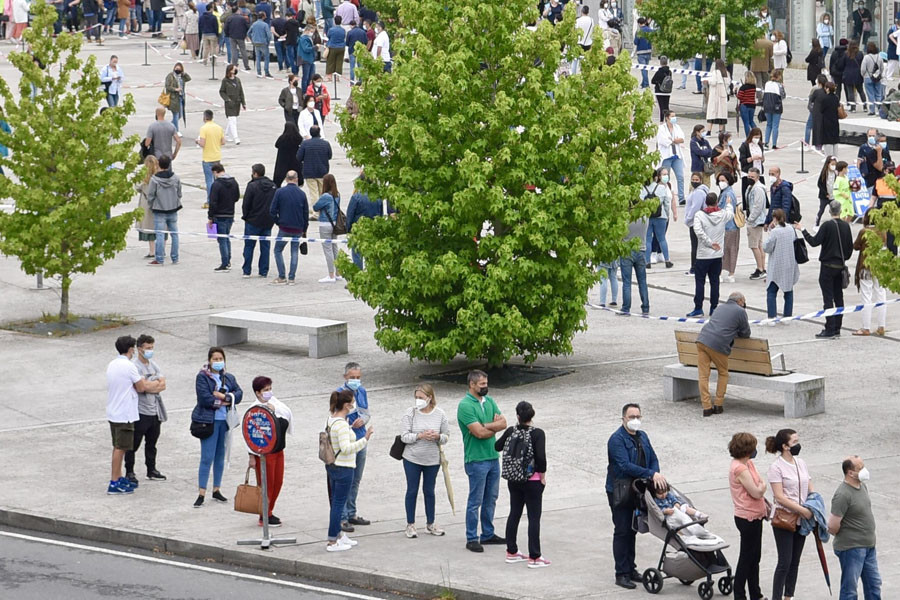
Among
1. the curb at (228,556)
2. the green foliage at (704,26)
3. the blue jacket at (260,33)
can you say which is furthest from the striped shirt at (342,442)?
the blue jacket at (260,33)

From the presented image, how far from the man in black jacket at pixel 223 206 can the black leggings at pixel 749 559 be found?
15702 mm

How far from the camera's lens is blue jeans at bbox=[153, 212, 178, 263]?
27.3 m

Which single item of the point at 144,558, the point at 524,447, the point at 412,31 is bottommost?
the point at 144,558

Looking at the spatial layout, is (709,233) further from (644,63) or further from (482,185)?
(644,63)

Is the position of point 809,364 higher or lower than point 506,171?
lower

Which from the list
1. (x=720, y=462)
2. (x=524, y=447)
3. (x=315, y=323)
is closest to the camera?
(x=524, y=447)

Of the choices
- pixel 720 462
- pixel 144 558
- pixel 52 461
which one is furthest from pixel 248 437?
pixel 720 462

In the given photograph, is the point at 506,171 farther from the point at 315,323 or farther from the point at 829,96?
the point at 829,96

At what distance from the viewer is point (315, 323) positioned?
71.2 feet

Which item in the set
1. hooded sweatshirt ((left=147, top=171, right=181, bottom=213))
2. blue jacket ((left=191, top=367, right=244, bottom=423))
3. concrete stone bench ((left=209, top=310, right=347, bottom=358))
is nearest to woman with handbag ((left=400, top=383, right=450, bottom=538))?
blue jacket ((left=191, top=367, right=244, bottom=423))

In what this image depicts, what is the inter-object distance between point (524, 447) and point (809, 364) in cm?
813

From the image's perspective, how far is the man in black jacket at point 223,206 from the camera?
26938mm

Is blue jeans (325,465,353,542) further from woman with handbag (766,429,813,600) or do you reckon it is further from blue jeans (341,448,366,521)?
woman with handbag (766,429,813,600)

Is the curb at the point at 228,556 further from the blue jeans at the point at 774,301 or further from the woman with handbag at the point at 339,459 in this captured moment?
the blue jeans at the point at 774,301
